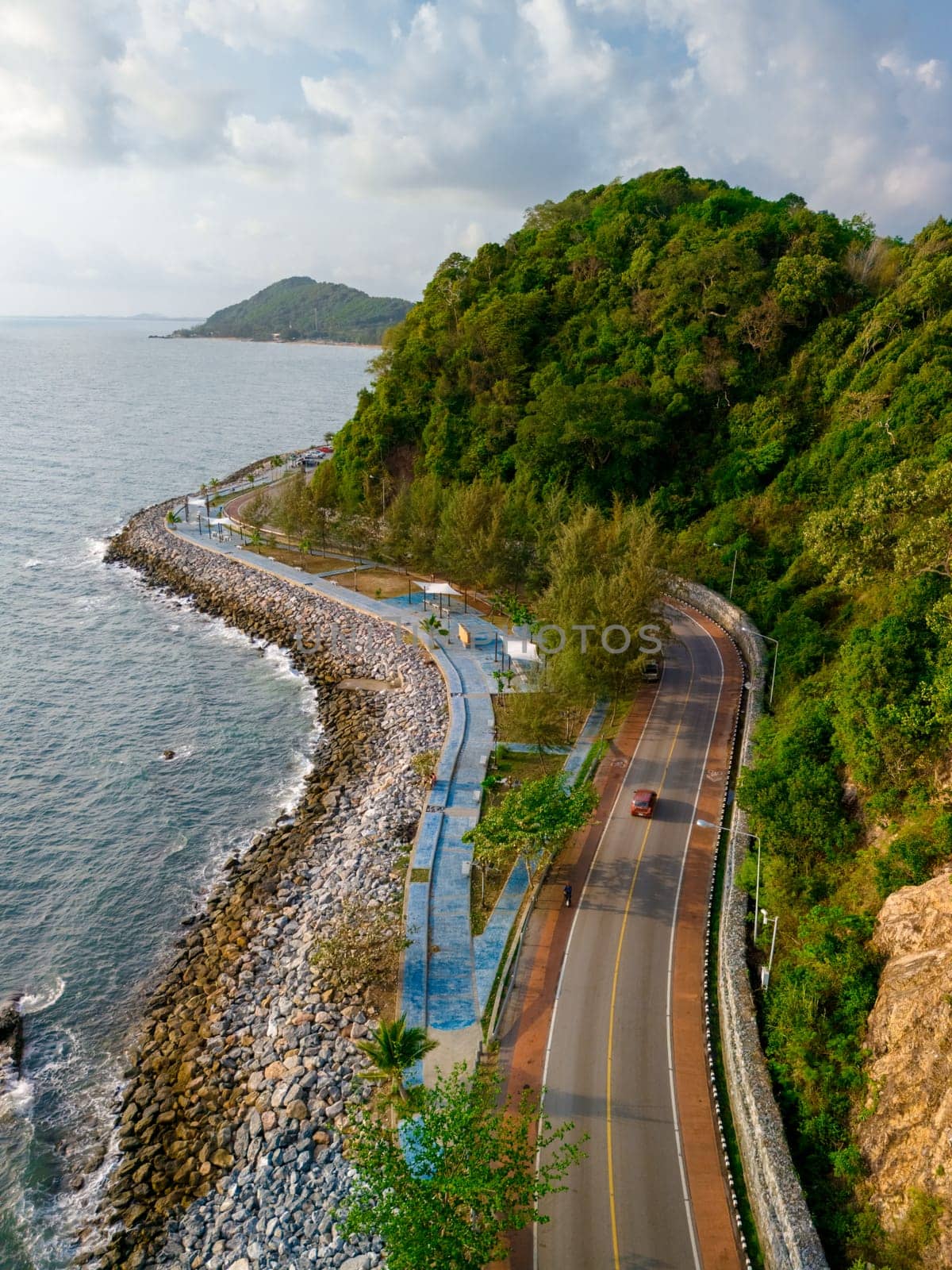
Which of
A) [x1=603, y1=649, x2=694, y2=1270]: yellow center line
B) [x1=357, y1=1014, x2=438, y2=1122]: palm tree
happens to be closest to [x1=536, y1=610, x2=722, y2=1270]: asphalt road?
[x1=603, y1=649, x2=694, y2=1270]: yellow center line

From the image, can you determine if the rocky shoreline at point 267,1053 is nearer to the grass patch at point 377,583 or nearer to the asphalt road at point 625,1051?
the asphalt road at point 625,1051

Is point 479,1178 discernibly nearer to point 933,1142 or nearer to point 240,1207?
point 240,1207

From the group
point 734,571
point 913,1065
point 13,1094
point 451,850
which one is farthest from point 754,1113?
point 734,571

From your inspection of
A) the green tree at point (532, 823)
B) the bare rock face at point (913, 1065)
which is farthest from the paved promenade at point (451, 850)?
the bare rock face at point (913, 1065)

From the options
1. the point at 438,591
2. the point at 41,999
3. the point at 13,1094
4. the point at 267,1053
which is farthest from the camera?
the point at 438,591

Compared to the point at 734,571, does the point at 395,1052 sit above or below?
below

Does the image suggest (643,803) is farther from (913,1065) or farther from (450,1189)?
(450,1189)

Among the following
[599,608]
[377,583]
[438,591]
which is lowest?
[377,583]
